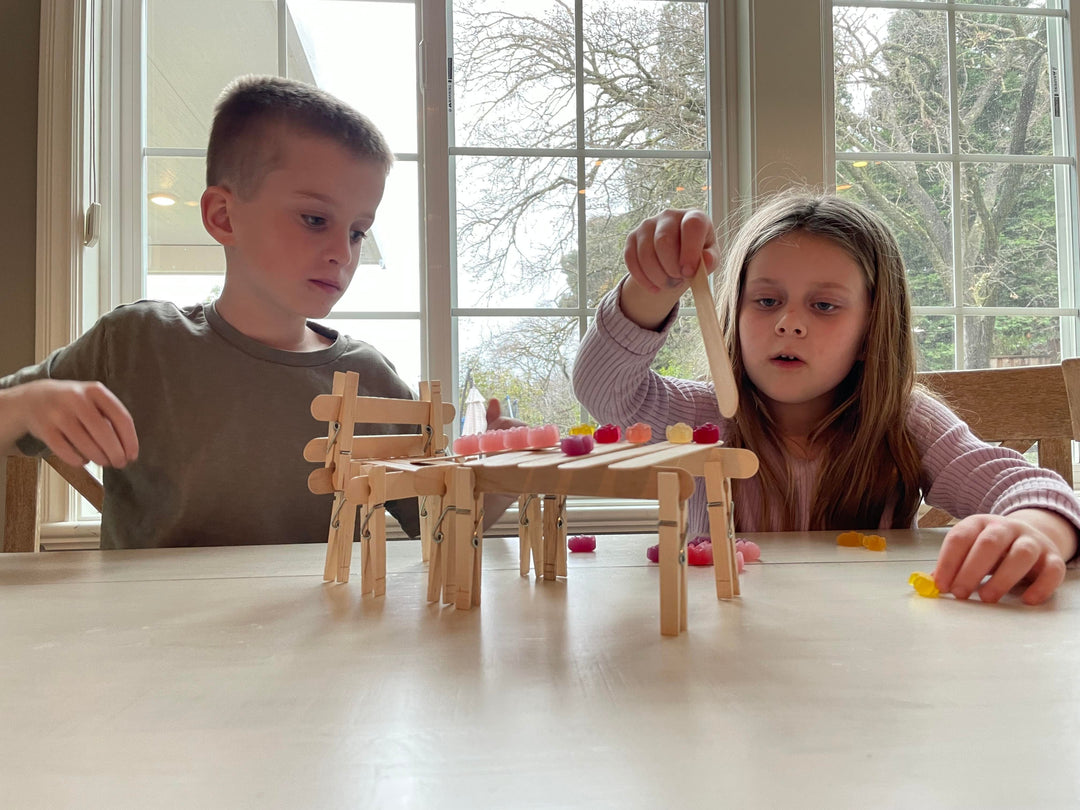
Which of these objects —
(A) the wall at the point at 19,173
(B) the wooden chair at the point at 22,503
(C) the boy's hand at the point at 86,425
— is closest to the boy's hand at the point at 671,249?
(C) the boy's hand at the point at 86,425

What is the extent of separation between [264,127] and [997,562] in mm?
1099

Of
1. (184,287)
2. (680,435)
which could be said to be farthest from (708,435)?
(184,287)

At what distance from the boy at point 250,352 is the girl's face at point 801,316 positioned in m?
0.53

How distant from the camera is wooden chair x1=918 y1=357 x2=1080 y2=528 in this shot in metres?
1.09

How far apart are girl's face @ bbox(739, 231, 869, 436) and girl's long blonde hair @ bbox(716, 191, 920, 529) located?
2 cm

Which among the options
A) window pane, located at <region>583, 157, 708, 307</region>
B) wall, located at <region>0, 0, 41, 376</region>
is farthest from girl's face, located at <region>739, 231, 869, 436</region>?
wall, located at <region>0, 0, 41, 376</region>

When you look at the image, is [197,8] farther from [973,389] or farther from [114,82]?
[973,389]

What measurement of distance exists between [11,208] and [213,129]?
58cm

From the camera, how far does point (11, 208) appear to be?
1.55 metres

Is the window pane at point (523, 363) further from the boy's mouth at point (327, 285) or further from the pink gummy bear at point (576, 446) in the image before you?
the pink gummy bear at point (576, 446)

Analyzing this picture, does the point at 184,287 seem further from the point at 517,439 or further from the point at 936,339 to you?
the point at 936,339

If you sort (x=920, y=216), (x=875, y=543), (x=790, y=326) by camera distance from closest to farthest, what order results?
(x=875, y=543) < (x=790, y=326) < (x=920, y=216)

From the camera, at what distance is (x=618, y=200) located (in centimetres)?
179

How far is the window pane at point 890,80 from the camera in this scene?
6.10ft
